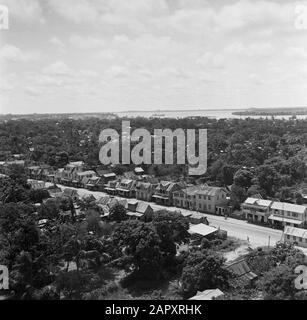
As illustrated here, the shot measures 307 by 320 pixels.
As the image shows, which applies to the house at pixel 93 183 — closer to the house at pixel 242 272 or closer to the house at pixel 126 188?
the house at pixel 126 188

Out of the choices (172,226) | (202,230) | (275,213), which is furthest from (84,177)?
(172,226)

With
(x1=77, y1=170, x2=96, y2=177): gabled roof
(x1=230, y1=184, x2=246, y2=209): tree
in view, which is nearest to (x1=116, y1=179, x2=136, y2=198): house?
(x1=77, y1=170, x2=96, y2=177): gabled roof

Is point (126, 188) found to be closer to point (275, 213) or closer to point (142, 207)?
point (142, 207)

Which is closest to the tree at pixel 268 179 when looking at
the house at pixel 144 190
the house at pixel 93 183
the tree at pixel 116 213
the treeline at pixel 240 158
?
the treeline at pixel 240 158
